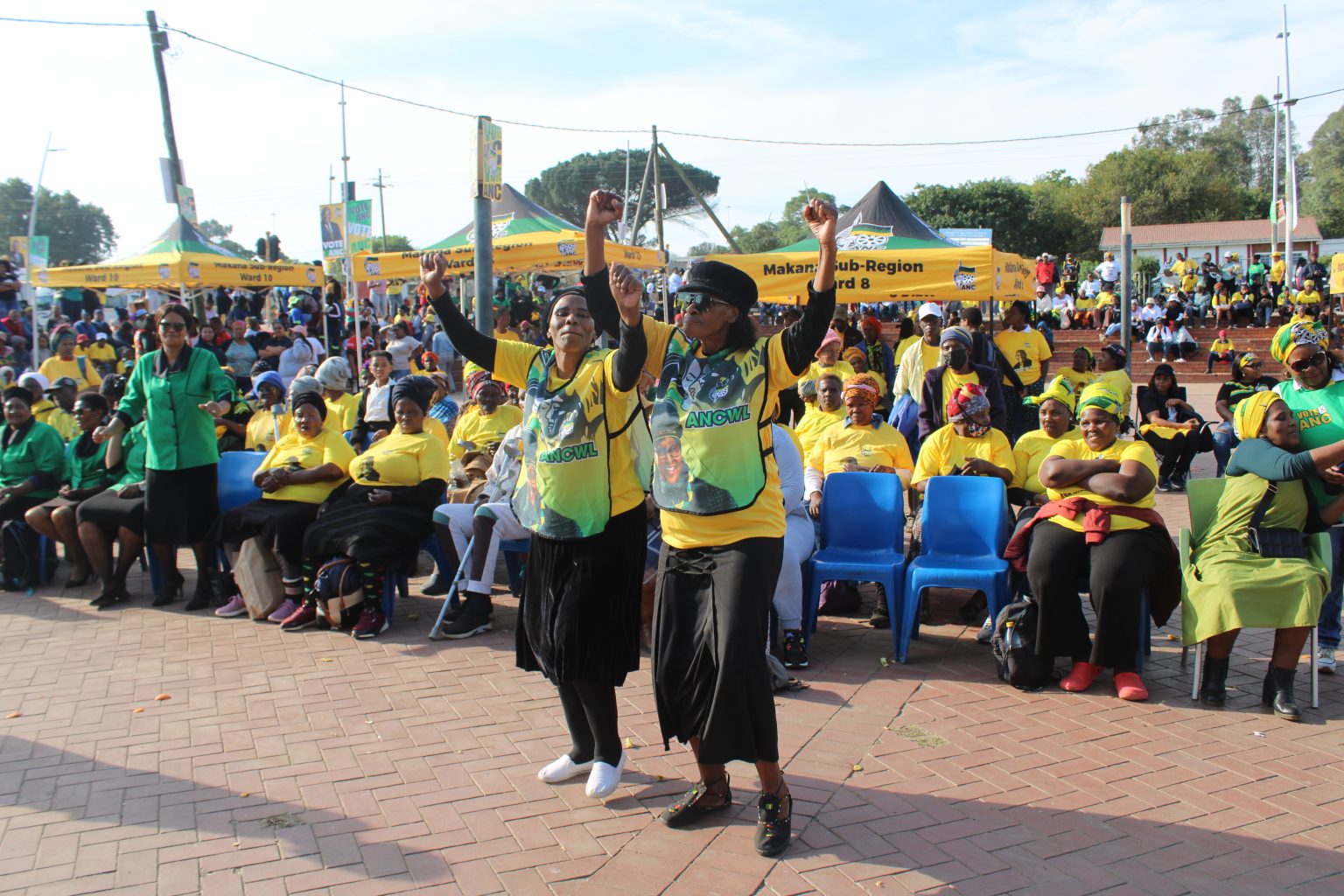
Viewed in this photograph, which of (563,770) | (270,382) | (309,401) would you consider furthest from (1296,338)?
(270,382)

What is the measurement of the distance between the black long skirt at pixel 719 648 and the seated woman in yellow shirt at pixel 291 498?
3793mm

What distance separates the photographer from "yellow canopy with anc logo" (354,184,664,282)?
13828 mm

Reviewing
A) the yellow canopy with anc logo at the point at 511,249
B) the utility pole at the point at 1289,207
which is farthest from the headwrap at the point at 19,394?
the utility pole at the point at 1289,207

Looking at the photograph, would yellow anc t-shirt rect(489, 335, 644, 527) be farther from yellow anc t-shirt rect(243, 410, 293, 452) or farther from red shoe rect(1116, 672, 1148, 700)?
yellow anc t-shirt rect(243, 410, 293, 452)

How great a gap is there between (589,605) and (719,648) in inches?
22.2

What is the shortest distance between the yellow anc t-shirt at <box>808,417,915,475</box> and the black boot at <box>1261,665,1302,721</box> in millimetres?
2577

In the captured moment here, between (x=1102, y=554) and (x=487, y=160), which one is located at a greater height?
(x=487, y=160)

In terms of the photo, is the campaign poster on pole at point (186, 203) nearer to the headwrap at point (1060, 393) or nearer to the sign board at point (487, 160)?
the sign board at point (487, 160)

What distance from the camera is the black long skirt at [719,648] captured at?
10.9ft

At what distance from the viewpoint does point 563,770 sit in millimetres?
4059

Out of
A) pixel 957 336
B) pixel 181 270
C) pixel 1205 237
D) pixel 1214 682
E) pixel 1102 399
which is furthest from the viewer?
pixel 1205 237

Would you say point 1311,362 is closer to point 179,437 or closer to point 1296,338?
point 1296,338

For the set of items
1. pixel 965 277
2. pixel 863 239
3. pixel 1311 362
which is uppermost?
pixel 863 239

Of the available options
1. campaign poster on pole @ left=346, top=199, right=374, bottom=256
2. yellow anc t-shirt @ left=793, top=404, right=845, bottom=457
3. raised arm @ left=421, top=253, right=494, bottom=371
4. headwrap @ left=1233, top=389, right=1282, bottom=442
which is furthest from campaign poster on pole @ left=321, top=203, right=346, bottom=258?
headwrap @ left=1233, top=389, right=1282, bottom=442
